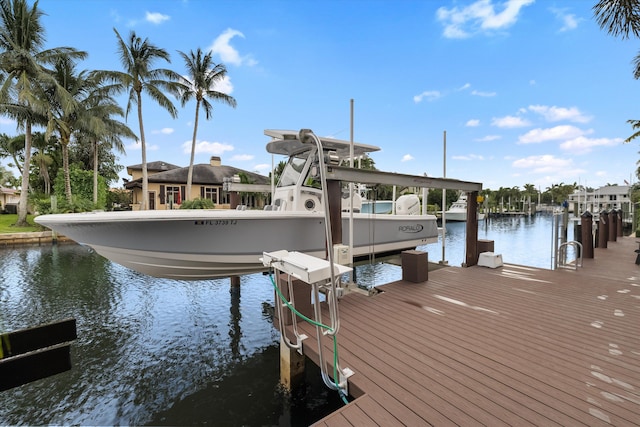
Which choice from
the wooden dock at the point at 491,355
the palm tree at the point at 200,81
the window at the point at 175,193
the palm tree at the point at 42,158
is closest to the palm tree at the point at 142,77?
the palm tree at the point at 200,81

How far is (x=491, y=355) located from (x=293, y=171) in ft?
16.2

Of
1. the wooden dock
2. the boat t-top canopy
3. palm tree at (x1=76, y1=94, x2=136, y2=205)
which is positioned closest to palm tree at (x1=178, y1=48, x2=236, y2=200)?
palm tree at (x1=76, y1=94, x2=136, y2=205)

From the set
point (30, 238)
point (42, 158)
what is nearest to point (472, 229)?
point (30, 238)

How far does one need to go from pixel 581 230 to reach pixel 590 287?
375 centimetres

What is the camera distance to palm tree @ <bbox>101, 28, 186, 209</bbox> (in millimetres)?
20219

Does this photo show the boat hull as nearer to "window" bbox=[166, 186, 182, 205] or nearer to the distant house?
the distant house

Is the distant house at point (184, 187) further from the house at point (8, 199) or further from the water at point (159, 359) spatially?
the water at point (159, 359)

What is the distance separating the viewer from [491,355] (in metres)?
2.80

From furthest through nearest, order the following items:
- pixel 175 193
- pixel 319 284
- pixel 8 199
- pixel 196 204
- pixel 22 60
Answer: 1. pixel 8 199
2. pixel 175 193
3. pixel 196 204
4. pixel 22 60
5. pixel 319 284

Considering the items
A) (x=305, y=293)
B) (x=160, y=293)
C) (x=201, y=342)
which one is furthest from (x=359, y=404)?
(x=160, y=293)

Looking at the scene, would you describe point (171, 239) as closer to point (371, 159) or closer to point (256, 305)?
point (256, 305)

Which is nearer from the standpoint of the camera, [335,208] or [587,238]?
[335,208]

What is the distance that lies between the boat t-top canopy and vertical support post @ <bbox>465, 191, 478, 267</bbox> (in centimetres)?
255

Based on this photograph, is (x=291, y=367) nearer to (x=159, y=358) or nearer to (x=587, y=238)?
(x=159, y=358)
